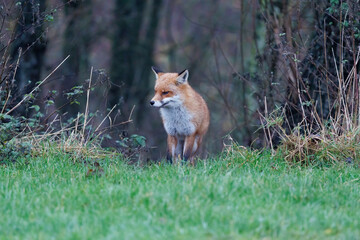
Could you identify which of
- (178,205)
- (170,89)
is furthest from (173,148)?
(178,205)

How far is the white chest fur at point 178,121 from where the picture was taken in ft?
31.3

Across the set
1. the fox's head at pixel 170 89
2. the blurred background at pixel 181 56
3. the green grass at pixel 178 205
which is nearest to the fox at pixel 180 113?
the fox's head at pixel 170 89

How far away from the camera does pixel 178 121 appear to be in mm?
9578

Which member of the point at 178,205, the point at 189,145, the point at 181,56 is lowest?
the point at 181,56

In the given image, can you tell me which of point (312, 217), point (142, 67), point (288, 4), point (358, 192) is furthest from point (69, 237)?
point (142, 67)

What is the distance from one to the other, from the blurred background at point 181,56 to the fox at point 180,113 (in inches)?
17.3

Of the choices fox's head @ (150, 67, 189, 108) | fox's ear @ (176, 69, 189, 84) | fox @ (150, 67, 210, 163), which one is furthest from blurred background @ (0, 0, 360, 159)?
fox's ear @ (176, 69, 189, 84)

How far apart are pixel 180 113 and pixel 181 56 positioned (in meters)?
12.8

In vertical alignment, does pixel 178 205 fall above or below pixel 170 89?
below

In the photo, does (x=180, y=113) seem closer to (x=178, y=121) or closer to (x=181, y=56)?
(x=178, y=121)

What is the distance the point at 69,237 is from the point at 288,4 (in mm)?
9063

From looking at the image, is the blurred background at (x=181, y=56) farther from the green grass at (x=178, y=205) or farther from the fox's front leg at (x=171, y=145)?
the green grass at (x=178, y=205)

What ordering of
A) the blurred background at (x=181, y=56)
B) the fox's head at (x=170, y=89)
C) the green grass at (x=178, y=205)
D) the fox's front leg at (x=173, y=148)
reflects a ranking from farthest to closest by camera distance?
the blurred background at (x=181, y=56), the fox's front leg at (x=173, y=148), the fox's head at (x=170, y=89), the green grass at (x=178, y=205)

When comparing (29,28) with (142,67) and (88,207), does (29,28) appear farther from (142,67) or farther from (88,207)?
(142,67)
